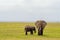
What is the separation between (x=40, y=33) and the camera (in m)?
34.3

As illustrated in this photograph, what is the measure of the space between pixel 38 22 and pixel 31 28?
57.4 inches

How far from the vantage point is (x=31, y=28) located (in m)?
35.4

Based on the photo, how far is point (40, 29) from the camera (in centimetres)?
3444

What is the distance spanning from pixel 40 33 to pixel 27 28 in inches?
93.4

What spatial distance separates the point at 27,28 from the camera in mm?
35375

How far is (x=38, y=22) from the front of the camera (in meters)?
35.2

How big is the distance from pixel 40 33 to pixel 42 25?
53.2 inches

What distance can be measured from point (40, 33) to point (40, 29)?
2.03 feet

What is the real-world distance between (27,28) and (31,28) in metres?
0.63

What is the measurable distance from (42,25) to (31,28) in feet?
6.11

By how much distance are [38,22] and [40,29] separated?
4.34 ft

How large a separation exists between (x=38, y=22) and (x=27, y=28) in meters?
1.96
